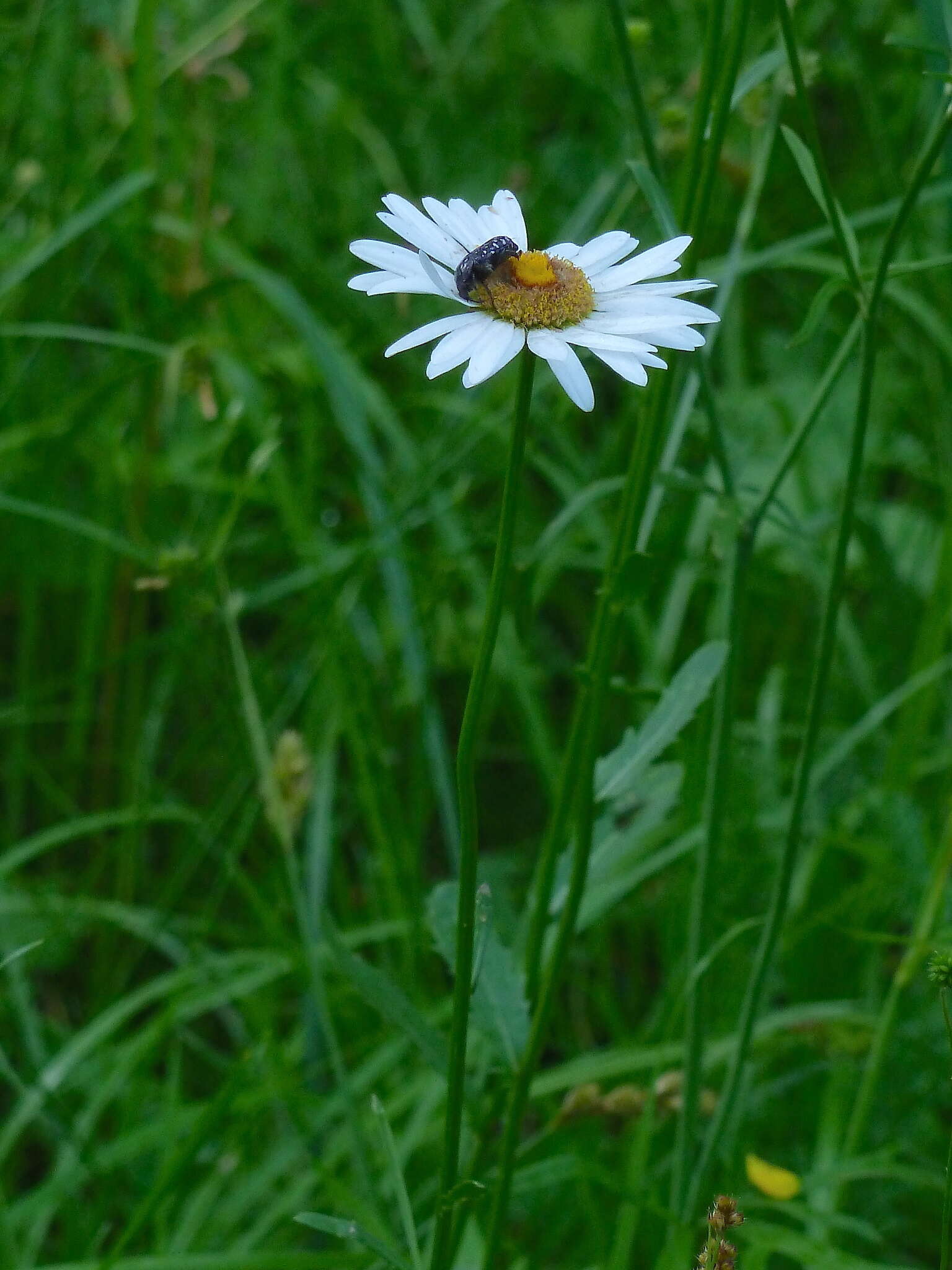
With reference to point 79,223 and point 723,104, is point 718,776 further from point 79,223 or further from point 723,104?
point 79,223

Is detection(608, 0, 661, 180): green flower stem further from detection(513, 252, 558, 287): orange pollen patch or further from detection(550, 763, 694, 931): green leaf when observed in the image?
detection(550, 763, 694, 931): green leaf

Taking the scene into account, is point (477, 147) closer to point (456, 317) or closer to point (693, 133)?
point (693, 133)

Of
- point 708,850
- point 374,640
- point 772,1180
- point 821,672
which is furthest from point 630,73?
point 374,640

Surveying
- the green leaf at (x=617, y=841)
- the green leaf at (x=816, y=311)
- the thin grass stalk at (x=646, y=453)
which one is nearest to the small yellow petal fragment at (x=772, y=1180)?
the green leaf at (x=617, y=841)

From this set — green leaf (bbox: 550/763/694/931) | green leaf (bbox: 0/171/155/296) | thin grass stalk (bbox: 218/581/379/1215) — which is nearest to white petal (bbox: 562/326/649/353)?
green leaf (bbox: 550/763/694/931)

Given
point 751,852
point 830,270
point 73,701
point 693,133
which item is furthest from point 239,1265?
point 830,270

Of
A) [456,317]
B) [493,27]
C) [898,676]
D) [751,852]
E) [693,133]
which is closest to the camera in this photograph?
[456,317]
